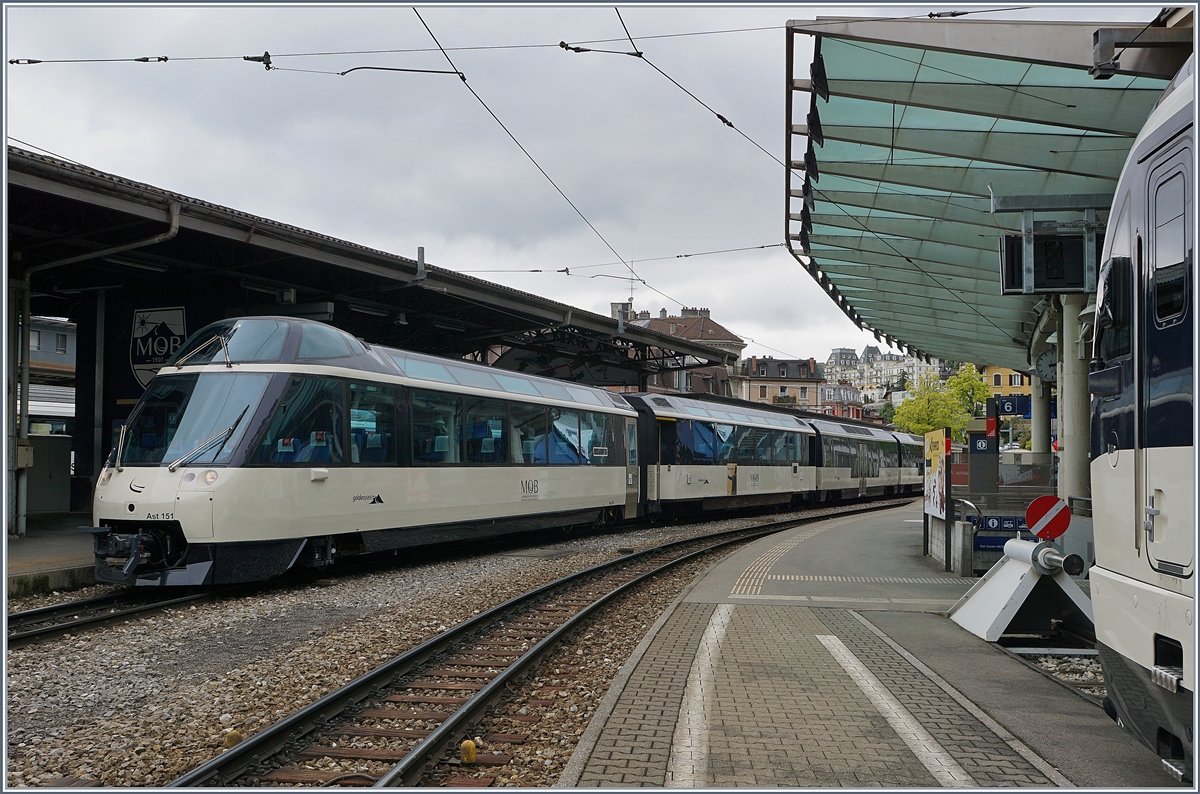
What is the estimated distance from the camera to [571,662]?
771 centimetres

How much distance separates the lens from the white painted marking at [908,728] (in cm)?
471

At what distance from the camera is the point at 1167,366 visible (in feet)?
12.8

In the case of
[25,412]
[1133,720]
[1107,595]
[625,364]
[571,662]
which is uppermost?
[625,364]

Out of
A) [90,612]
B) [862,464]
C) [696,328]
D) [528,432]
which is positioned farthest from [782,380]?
[90,612]

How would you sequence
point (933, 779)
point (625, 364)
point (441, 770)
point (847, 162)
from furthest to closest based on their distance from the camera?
point (625, 364) → point (847, 162) → point (441, 770) → point (933, 779)

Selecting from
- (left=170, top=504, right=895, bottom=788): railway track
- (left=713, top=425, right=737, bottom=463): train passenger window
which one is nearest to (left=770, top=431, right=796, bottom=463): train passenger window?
(left=713, top=425, right=737, bottom=463): train passenger window

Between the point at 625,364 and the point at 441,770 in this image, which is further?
the point at 625,364

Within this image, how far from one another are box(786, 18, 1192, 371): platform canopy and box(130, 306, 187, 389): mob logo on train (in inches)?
457

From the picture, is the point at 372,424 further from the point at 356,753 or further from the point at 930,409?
the point at 930,409

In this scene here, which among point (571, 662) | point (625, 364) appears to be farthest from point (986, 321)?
point (571, 662)

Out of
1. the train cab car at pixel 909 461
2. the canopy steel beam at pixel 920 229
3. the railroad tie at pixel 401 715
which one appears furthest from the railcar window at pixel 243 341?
the train cab car at pixel 909 461

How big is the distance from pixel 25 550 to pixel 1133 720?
13.0 meters

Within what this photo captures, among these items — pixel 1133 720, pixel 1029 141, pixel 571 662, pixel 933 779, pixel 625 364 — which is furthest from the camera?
pixel 625 364

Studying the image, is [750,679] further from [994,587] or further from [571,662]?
[994,587]
